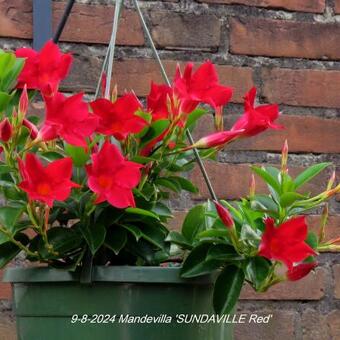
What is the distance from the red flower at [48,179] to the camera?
796 mm

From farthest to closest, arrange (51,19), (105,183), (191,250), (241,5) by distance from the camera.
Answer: (241,5) → (51,19) → (191,250) → (105,183)

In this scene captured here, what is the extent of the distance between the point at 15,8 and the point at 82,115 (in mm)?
628

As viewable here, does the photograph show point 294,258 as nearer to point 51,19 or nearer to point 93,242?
point 93,242

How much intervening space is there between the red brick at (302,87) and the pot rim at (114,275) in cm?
70

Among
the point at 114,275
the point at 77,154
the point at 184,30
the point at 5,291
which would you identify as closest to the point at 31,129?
the point at 77,154

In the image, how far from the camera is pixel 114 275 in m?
0.84

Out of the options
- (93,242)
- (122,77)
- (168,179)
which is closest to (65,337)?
(93,242)

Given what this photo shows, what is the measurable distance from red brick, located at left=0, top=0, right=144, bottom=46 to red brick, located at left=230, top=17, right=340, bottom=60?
0.65 feet

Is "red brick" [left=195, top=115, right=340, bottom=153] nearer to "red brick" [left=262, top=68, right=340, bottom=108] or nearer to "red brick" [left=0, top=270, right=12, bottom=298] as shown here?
"red brick" [left=262, top=68, right=340, bottom=108]

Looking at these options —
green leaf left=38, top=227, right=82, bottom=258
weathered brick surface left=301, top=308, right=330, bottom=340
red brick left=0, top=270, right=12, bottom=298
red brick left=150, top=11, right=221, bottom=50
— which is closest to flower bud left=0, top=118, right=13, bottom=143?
green leaf left=38, top=227, right=82, bottom=258

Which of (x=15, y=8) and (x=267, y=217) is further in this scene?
(x=15, y=8)

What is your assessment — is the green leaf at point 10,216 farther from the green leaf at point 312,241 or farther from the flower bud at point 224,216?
the green leaf at point 312,241

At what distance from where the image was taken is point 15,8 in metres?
1.39

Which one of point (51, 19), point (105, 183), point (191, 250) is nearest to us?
point (105, 183)
